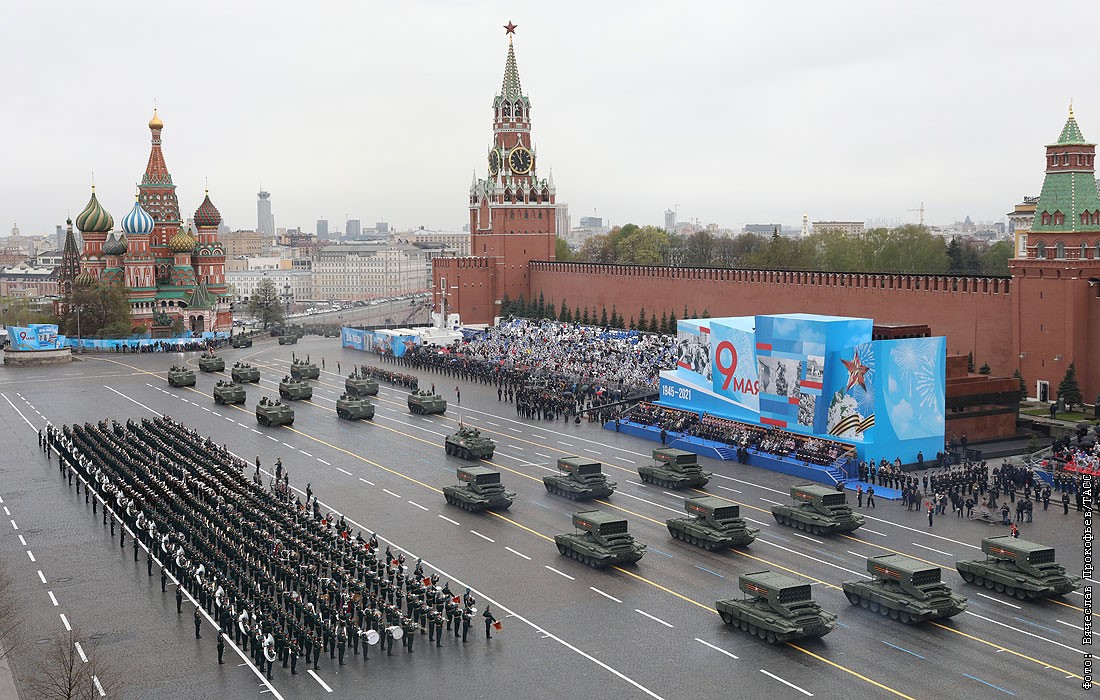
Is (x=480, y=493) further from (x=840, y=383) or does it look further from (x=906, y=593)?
(x=840, y=383)

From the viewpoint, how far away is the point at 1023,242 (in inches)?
1984

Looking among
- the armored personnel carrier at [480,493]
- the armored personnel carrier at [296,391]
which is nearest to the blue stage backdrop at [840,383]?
the armored personnel carrier at [480,493]

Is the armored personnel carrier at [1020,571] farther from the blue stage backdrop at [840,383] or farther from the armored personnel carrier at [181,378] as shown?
the armored personnel carrier at [181,378]

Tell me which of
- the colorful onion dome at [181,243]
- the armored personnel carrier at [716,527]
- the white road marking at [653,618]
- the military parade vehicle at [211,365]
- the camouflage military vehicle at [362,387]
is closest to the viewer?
the white road marking at [653,618]

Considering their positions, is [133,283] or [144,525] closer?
[144,525]

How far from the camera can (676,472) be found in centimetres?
3506

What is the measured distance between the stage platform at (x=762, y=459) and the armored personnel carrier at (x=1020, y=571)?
8.61m

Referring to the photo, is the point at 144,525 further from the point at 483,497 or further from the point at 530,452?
the point at 530,452

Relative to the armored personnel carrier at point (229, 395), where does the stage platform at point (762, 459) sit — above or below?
below

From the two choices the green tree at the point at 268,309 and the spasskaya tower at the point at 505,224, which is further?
the green tree at the point at 268,309

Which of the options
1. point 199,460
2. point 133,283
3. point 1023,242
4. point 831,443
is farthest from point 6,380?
point 1023,242

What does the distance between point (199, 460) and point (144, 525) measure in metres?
7.22

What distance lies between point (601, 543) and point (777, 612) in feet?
19.2

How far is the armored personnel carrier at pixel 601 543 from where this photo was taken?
26797 mm
